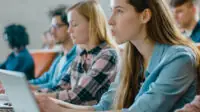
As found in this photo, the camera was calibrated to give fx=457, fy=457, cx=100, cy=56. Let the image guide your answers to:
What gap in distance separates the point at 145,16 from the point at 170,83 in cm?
30

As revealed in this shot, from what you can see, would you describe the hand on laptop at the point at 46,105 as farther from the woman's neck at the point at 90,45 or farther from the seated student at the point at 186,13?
the seated student at the point at 186,13

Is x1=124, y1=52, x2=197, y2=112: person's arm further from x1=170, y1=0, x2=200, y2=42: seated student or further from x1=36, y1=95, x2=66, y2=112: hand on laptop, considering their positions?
x1=170, y1=0, x2=200, y2=42: seated student

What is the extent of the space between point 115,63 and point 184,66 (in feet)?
2.50

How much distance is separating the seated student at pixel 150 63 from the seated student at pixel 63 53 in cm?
110

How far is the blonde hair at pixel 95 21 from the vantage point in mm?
2479

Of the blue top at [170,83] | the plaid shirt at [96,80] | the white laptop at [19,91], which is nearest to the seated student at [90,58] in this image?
the plaid shirt at [96,80]

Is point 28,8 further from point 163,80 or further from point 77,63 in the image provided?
point 163,80

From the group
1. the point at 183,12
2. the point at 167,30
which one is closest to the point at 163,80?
the point at 167,30

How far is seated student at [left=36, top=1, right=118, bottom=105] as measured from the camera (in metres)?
2.33

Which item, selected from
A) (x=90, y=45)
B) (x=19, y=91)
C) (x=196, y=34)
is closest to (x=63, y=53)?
→ (x=90, y=45)

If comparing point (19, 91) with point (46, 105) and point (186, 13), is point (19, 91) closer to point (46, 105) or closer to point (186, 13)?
point (46, 105)

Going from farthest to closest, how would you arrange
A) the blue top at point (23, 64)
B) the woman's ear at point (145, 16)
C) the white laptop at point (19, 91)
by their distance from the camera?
the blue top at point (23, 64) < the woman's ear at point (145, 16) < the white laptop at point (19, 91)

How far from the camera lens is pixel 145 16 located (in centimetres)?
176

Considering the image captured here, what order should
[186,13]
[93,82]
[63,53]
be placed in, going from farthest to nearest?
[186,13] → [63,53] → [93,82]
